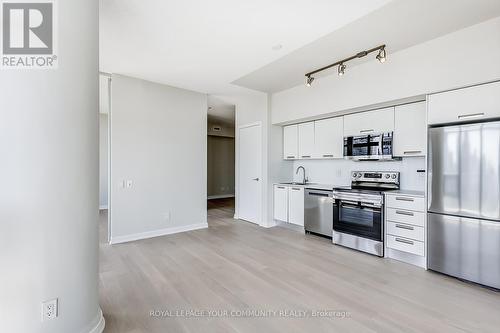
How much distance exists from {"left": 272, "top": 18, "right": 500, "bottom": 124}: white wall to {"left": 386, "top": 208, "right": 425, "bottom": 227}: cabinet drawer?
1.51 meters

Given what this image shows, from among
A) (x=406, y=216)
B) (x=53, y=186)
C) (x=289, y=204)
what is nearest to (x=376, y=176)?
(x=406, y=216)

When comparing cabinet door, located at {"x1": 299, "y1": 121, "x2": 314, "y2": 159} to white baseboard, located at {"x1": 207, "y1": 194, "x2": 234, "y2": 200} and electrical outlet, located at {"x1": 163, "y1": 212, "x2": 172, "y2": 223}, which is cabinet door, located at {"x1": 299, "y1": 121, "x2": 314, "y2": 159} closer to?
electrical outlet, located at {"x1": 163, "y1": 212, "x2": 172, "y2": 223}

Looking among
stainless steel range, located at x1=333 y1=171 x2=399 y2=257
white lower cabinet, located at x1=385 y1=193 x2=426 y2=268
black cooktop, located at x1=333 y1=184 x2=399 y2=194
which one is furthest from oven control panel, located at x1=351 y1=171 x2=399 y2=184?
white lower cabinet, located at x1=385 y1=193 x2=426 y2=268

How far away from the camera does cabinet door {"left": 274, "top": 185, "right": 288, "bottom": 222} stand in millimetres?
5105

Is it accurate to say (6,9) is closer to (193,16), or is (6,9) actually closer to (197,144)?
(193,16)

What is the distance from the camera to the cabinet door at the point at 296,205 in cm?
480

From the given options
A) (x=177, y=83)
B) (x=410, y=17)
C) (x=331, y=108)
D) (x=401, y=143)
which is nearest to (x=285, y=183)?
(x=331, y=108)

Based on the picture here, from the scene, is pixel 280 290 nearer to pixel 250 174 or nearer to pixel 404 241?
pixel 404 241

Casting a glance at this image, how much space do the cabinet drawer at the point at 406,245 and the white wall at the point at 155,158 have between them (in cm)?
338

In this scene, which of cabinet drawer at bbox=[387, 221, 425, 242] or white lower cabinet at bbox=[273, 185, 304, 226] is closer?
cabinet drawer at bbox=[387, 221, 425, 242]

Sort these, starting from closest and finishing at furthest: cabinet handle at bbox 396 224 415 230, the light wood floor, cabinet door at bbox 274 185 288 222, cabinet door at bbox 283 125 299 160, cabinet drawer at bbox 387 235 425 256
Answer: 1. the light wood floor
2. cabinet drawer at bbox 387 235 425 256
3. cabinet handle at bbox 396 224 415 230
4. cabinet door at bbox 274 185 288 222
5. cabinet door at bbox 283 125 299 160

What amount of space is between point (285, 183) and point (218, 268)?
2648 mm

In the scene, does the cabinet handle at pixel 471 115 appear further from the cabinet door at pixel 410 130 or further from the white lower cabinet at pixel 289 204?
the white lower cabinet at pixel 289 204

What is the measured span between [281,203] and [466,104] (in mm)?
3295
